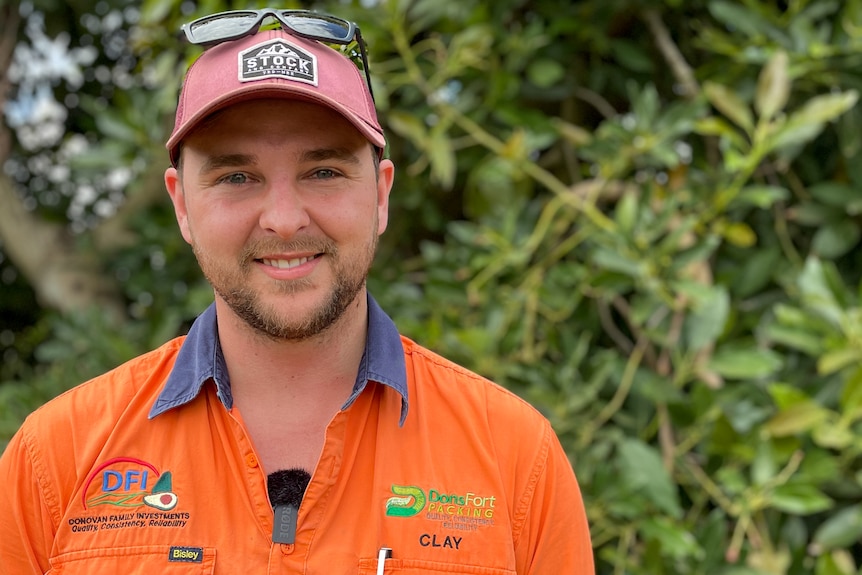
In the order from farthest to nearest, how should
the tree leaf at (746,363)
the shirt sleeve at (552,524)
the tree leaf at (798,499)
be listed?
the tree leaf at (746,363) < the tree leaf at (798,499) < the shirt sleeve at (552,524)

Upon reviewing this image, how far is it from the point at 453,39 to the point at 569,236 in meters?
0.55

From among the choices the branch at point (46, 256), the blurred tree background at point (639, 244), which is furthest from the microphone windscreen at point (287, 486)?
the branch at point (46, 256)

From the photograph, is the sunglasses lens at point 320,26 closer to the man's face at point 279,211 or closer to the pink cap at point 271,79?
the pink cap at point 271,79

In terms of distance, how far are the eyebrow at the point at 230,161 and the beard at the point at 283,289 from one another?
0.10m

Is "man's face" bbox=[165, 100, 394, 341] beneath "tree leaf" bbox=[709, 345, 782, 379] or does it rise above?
above

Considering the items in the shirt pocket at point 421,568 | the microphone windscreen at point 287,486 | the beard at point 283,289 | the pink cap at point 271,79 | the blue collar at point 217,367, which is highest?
the pink cap at point 271,79

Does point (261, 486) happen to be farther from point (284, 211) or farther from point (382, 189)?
point (382, 189)

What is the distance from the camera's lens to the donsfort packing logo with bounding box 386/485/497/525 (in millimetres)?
1316

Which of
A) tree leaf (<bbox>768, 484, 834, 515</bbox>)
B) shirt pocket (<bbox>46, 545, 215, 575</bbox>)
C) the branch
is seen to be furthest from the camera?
the branch

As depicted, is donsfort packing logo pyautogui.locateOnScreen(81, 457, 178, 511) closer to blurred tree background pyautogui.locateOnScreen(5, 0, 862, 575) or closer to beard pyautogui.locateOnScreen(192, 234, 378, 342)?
beard pyautogui.locateOnScreen(192, 234, 378, 342)

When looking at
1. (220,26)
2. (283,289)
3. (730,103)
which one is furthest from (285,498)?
(730,103)

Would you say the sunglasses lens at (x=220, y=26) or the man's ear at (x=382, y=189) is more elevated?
the sunglasses lens at (x=220, y=26)

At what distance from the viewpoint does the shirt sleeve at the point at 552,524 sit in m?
1.38

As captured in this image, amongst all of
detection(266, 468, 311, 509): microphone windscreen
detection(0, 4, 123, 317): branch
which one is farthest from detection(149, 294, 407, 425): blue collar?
detection(0, 4, 123, 317): branch
